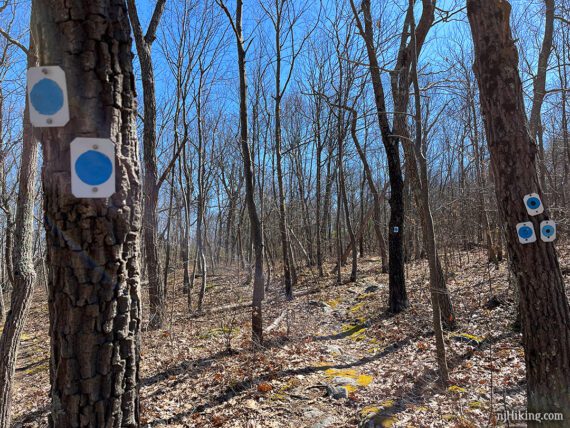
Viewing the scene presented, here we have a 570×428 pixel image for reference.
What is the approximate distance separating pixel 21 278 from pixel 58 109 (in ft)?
10.3

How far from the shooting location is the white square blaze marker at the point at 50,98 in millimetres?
1457

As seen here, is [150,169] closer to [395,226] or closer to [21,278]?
[21,278]

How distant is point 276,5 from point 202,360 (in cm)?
944

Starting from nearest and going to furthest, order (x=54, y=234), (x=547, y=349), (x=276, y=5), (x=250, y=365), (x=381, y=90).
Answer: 1. (x=54, y=234)
2. (x=547, y=349)
3. (x=250, y=365)
4. (x=381, y=90)
5. (x=276, y=5)

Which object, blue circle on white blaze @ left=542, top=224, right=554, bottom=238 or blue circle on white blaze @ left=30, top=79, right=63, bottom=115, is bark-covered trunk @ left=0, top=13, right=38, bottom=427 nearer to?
blue circle on white blaze @ left=30, top=79, right=63, bottom=115

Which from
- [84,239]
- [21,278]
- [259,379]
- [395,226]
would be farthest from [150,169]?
[84,239]

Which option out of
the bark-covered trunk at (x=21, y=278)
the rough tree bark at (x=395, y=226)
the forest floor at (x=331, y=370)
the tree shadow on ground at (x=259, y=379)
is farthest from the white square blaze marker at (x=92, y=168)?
the rough tree bark at (x=395, y=226)

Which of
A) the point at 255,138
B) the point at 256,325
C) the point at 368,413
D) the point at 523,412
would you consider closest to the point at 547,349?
the point at 523,412

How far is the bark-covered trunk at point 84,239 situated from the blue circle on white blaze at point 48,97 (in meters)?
0.05

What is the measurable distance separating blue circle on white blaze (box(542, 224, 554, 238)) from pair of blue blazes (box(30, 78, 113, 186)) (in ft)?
10.4

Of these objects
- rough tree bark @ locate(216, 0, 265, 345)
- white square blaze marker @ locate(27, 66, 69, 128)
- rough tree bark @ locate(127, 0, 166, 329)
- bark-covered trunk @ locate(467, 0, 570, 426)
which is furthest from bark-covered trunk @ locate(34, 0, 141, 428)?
rough tree bark @ locate(127, 0, 166, 329)

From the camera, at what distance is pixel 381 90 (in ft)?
26.2

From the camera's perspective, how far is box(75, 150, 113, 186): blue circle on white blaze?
58.3 inches

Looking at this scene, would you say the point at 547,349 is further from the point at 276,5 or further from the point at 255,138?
the point at 255,138
